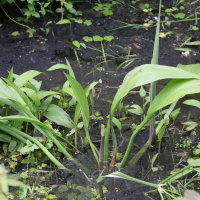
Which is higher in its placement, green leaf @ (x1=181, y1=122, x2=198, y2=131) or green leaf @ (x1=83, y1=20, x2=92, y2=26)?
green leaf @ (x1=83, y1=20, x2=92, y2=26)

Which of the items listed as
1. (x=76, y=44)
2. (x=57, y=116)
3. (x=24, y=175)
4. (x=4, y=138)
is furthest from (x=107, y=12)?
(x=24, y=175)

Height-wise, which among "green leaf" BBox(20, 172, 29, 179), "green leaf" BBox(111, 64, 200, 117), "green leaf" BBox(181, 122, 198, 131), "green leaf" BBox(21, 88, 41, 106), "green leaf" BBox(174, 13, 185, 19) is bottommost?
"green leaf" BBox(20, 172, 29, 179)

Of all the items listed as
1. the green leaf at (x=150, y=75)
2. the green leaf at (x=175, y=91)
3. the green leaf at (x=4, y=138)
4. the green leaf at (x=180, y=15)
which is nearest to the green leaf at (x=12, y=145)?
the green leaf at (x=4, y=138)

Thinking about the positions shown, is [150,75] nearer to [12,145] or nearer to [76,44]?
[12,145]

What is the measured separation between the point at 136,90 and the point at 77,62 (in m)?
0.58

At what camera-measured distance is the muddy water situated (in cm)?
146

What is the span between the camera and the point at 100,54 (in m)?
1.93

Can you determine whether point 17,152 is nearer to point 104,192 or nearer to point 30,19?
point 104,192

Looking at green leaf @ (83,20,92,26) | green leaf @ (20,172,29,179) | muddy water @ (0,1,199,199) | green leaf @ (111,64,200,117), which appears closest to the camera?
green leaf @ (111,64,200,117)

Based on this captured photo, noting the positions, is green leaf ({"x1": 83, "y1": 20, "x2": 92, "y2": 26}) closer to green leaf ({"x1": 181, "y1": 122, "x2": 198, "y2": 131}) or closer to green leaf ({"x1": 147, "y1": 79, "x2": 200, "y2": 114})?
green leaf ({"x1": 181, "y1": 122, "x2": 198, "y2": 131})

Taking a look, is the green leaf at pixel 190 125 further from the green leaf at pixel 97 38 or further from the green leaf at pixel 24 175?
the green leaf at pixel 97 38

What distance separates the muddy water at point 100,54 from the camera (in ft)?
4.78

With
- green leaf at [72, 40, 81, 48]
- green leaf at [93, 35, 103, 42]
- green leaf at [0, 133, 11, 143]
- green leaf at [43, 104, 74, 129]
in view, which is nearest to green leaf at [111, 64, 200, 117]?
green leaf at [43, 104, 74, 129]

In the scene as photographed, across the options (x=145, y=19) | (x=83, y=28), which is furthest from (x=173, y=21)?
(x=83, y=28)
